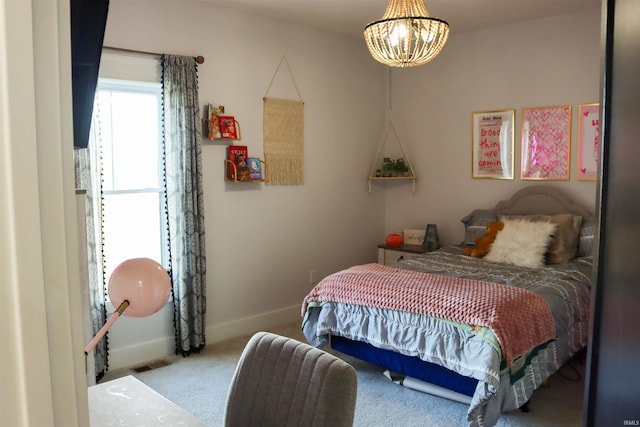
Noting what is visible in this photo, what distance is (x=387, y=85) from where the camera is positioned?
5.40 m

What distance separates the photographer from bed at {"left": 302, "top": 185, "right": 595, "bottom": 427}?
8.91ft

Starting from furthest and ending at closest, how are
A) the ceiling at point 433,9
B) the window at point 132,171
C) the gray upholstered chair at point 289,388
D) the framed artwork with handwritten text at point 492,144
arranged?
the framed artwork with handwritten text at point 492,144 < the ceiling at point 433,9 < the window at point 132,171 < the gray upholstered chair at point 289,388

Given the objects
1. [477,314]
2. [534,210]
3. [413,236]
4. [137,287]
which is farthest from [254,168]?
[137,287]

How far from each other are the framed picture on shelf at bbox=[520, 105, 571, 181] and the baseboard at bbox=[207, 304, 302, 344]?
7.88 ft

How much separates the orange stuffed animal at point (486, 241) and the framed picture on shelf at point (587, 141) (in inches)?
31.0

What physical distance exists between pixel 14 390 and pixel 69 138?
0.64 feet

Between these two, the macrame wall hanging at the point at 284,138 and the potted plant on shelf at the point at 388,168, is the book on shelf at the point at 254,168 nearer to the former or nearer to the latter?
the macrame wall hanging at the point at 284,138

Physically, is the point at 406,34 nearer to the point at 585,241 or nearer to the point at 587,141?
the point at 587,141

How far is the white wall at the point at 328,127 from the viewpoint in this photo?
4.00 m

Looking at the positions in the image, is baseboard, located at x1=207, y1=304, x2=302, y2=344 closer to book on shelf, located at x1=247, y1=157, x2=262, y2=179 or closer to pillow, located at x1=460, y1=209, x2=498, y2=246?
book on shelf, located at x1=247, y1=157, x2=262, y2=179

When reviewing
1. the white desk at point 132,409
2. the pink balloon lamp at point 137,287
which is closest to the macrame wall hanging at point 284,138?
the white desk at point 132,409

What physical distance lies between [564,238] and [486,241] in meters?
0.57

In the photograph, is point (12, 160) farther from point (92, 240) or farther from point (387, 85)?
point (387, 85)

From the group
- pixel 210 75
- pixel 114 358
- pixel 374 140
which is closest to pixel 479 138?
pixel 374 140
